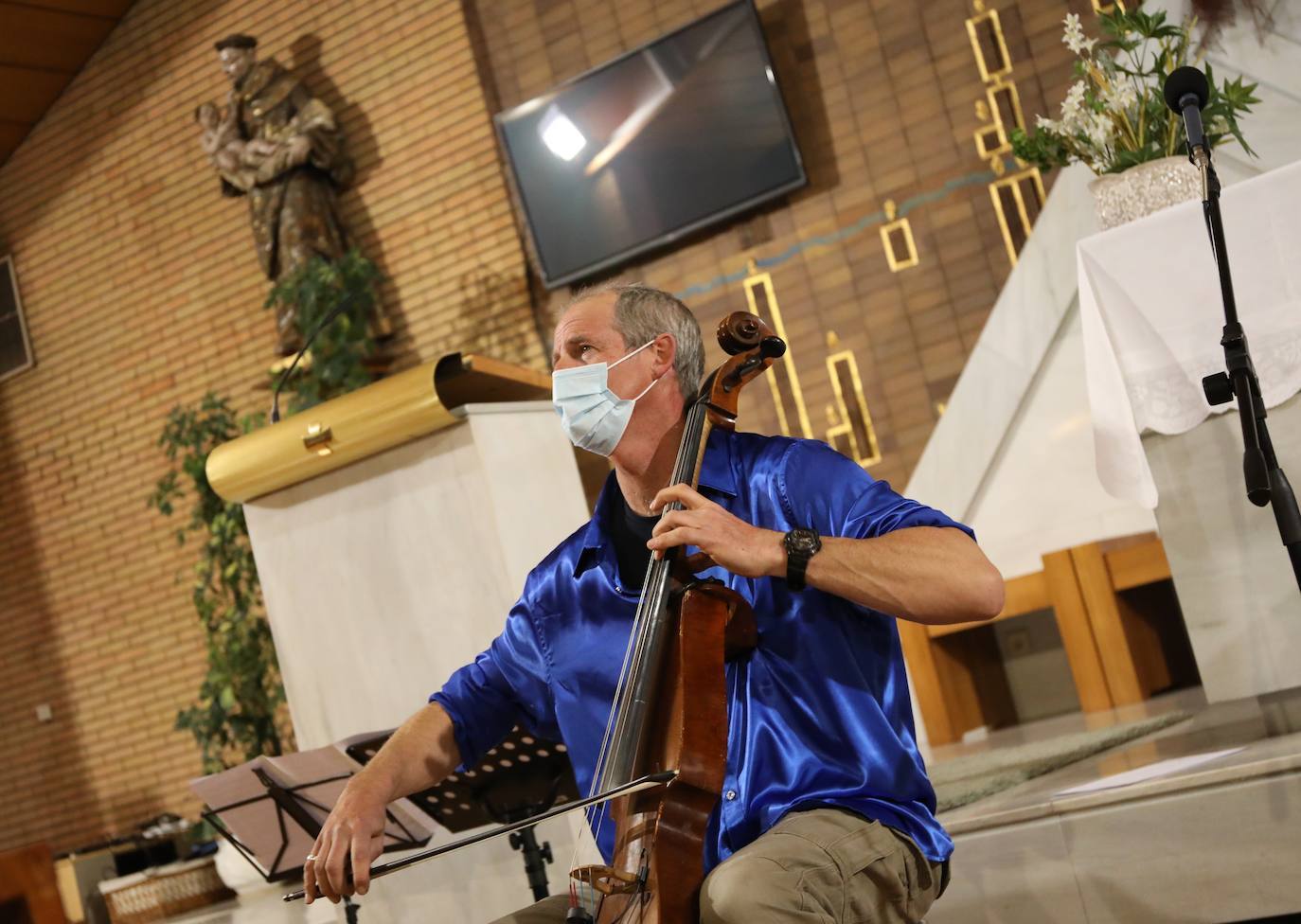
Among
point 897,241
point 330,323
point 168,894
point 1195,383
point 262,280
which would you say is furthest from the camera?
point 262,280

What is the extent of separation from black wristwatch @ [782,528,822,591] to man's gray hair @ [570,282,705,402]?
0.50 meters

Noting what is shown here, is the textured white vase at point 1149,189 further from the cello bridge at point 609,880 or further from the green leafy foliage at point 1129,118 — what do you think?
the cello bridge at point 609,880

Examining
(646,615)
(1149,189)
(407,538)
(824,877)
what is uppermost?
(1149,189)

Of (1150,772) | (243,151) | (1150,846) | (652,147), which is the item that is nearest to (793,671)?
(1150,846)

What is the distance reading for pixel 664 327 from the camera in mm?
2189

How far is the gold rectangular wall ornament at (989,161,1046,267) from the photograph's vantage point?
5.57 meters

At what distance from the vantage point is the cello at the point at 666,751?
1576mm

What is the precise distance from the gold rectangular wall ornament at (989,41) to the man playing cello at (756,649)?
13.2ft

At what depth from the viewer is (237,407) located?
751 cm

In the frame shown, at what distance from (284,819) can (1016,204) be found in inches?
162

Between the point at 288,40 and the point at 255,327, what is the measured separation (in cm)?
164

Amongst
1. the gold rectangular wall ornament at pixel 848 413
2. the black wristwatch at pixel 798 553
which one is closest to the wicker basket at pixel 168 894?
the gold rectangular wall ornament at pixel 848 413

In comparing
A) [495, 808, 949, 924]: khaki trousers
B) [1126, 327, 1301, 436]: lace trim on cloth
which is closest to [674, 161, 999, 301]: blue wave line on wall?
[1126, 327, 1301, 436]: lace trim on cloth

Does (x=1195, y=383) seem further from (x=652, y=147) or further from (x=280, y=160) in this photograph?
(x=280, y=160)
